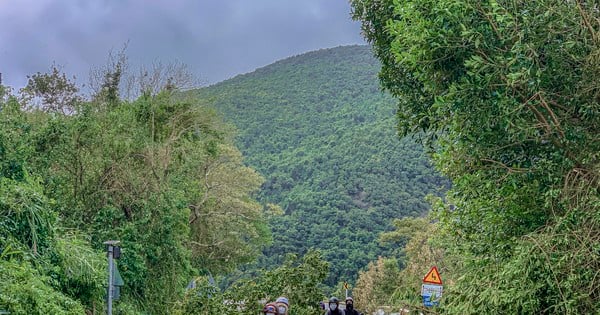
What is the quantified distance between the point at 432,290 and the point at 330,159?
65.3 metres

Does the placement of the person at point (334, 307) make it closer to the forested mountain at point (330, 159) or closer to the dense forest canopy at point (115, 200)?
the dense forest canopy at point (115, 200)

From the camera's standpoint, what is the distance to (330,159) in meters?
77.6

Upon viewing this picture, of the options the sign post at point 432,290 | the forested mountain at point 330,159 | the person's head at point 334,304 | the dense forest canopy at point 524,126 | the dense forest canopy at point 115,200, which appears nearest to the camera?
the dense forest canopy at point 524,126

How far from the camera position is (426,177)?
221 feet

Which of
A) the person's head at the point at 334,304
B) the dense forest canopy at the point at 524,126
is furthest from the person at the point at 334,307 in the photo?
the dense forest canopy at the point at 524,126

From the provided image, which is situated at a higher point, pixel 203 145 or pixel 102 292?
pixel 203 145

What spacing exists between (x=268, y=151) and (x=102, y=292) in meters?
64.3

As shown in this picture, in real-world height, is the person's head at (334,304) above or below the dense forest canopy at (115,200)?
below

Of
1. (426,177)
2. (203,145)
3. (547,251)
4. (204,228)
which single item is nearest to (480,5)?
(547,251)

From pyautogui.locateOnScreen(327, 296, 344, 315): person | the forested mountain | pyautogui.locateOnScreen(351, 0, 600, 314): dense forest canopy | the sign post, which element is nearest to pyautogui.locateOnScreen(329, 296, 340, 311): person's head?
pyautogui.locateOnScreen(327, 296, 344, 315): person

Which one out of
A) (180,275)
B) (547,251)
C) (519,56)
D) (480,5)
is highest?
(480,5)

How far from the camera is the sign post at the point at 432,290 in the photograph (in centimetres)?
1108

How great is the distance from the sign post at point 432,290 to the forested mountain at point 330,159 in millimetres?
37915

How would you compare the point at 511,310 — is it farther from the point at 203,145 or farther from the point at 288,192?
the point at 288,192
